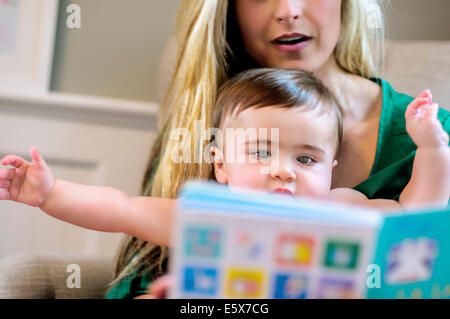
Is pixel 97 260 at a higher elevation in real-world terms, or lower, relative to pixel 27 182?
lower

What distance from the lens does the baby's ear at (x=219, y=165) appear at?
Result: 2.55ft

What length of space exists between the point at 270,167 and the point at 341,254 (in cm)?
31

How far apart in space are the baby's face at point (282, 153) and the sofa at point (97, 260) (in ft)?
1.17

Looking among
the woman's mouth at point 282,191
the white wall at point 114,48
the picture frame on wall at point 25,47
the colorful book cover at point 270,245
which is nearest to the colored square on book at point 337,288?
the colorful book cover at point 270,245

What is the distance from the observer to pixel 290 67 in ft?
2.74

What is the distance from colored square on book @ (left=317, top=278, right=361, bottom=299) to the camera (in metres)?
0.40

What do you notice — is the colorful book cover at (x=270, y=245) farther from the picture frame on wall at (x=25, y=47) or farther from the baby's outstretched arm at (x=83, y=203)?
the picture frame on wall at (x=25, y=47)

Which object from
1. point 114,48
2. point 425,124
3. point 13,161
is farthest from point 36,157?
point 114,48

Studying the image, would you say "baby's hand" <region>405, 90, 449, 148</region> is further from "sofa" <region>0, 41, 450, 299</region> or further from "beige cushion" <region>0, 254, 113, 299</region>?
"beige cushion" <region>0, 254, 113, 299</region>

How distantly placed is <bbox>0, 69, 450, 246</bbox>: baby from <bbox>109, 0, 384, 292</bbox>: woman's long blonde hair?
0.40ft

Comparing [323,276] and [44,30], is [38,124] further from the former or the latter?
[323,276]

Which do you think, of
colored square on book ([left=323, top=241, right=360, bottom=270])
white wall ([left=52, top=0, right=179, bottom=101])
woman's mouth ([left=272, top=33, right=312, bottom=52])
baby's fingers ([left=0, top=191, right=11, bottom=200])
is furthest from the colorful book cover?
white wall ([left=52, top=0, right=179, bottom=101])

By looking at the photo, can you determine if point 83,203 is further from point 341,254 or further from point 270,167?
point 341,254

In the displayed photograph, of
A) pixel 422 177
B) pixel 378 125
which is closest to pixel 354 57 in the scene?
pixel 378 125
